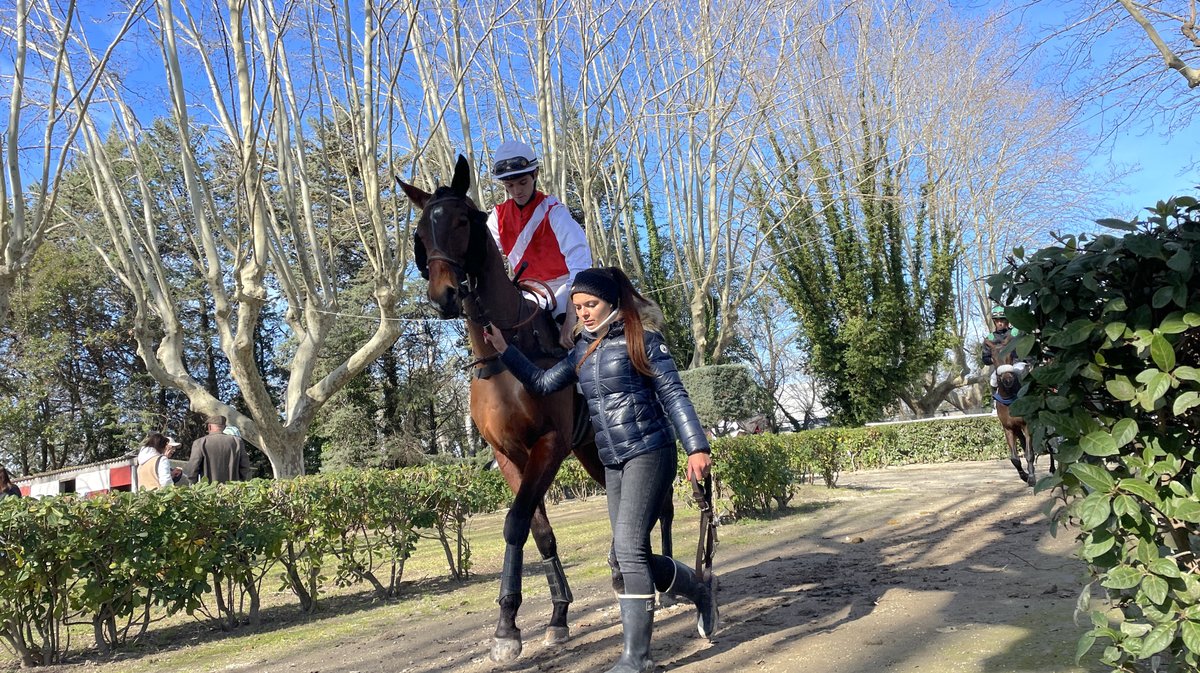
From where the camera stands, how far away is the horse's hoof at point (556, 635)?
15.3 ft

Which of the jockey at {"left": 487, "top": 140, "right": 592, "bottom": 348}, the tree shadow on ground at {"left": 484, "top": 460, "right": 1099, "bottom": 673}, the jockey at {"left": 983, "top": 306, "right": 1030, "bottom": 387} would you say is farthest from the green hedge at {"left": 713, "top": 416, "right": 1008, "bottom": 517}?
the jockey at {"left": 487, "top": 140, "right": 592, "bottom": 348}

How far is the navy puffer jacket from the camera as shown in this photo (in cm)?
392

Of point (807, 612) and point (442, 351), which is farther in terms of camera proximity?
point (442, 351)

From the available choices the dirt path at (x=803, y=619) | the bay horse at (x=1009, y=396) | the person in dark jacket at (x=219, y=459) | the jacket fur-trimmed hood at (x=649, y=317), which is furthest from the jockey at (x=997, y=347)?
Answer: the person in dark jacket at (x=219, y=459)

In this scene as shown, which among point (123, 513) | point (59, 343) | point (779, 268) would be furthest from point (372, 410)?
point (123, 513)

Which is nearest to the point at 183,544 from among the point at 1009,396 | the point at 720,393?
the point at 1009,396

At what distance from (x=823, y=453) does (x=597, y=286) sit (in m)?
11.1

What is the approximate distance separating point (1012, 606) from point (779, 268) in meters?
24.9

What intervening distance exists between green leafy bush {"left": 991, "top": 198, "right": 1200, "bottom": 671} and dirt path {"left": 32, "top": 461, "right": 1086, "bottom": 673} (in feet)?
2.92

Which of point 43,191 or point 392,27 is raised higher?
point 392,27

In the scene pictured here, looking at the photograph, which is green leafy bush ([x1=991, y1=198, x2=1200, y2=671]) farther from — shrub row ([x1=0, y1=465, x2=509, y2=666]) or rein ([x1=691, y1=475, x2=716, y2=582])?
shrub row ([x1=0, y1=465, x2=509, y2=666])

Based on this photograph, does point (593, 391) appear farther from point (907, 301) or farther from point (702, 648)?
point (907, 301)

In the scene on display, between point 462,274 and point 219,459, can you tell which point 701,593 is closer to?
point 462,274

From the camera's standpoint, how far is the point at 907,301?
93.6 feet
